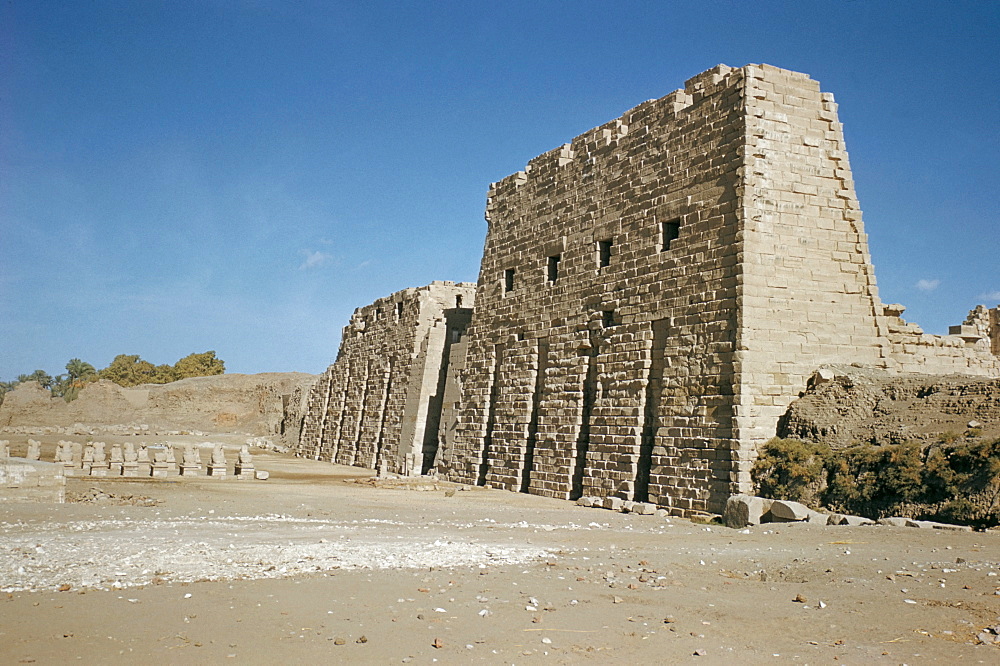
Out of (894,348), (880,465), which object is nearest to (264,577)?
(880,465)

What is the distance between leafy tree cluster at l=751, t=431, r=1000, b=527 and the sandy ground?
90 cm

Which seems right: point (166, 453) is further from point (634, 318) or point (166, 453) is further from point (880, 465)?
point (880, 465)

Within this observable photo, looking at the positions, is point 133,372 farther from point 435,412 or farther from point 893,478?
point 893,478

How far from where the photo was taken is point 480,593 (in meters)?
5.94

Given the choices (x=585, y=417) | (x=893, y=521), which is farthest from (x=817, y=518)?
(x=585, y=417)

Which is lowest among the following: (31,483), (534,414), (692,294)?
(31,483)

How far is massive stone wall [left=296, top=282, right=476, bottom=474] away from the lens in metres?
24.1

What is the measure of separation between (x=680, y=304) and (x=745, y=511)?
4267mm

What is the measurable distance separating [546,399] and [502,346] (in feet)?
8.79

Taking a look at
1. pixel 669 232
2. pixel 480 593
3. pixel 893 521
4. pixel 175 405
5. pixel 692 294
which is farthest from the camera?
pixel 175 405

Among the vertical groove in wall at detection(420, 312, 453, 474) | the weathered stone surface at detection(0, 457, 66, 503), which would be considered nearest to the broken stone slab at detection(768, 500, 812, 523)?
the weathered stone surface at detection(0, 457, 66, 503)

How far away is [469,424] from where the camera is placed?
790 inches

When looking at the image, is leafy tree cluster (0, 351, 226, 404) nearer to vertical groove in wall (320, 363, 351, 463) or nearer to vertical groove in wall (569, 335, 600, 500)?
vertical groove in wall (320, 363, 351, 463)

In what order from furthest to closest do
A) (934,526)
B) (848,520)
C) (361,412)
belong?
(361,412) → (848,520) → (934,526)
